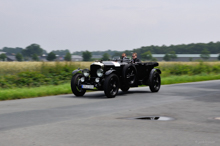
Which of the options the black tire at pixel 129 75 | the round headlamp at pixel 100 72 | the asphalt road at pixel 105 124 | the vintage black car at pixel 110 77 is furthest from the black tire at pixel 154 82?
the asphalt road at pixel 105 124

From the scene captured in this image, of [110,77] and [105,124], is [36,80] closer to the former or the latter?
[110,77]

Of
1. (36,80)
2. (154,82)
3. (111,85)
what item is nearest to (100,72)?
(111,85)

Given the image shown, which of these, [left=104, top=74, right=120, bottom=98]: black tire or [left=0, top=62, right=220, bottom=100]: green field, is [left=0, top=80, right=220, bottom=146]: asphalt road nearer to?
[left=104, top=74, right=120, bottom=98]: black tire

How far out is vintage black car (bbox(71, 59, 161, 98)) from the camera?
45.5ft

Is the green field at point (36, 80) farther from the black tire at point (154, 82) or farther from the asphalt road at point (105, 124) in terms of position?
the black tire at point (154, 82)

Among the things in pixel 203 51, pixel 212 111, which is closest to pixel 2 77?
pixel 212 111

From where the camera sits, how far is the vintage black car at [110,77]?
45.5 ft

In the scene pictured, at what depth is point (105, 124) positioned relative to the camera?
818cm

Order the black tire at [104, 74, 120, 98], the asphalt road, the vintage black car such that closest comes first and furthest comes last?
1. the asphalt road
2. the black tire at [104, 74, 120, 98]
3. the vintage black car

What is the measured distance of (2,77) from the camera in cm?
1861

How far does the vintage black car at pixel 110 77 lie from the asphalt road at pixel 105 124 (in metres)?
1.73

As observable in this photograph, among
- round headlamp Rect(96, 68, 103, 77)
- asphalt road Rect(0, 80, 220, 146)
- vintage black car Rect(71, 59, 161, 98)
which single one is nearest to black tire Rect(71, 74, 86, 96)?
vintage black car Rect(71, 59, 161, 98)

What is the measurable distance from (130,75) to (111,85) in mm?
1498

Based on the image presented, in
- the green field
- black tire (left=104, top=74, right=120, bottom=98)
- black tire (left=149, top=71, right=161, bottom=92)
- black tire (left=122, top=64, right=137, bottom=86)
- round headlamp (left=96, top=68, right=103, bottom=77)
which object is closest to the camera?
black tire (left=104, top=74, right=120, bottom=98)
